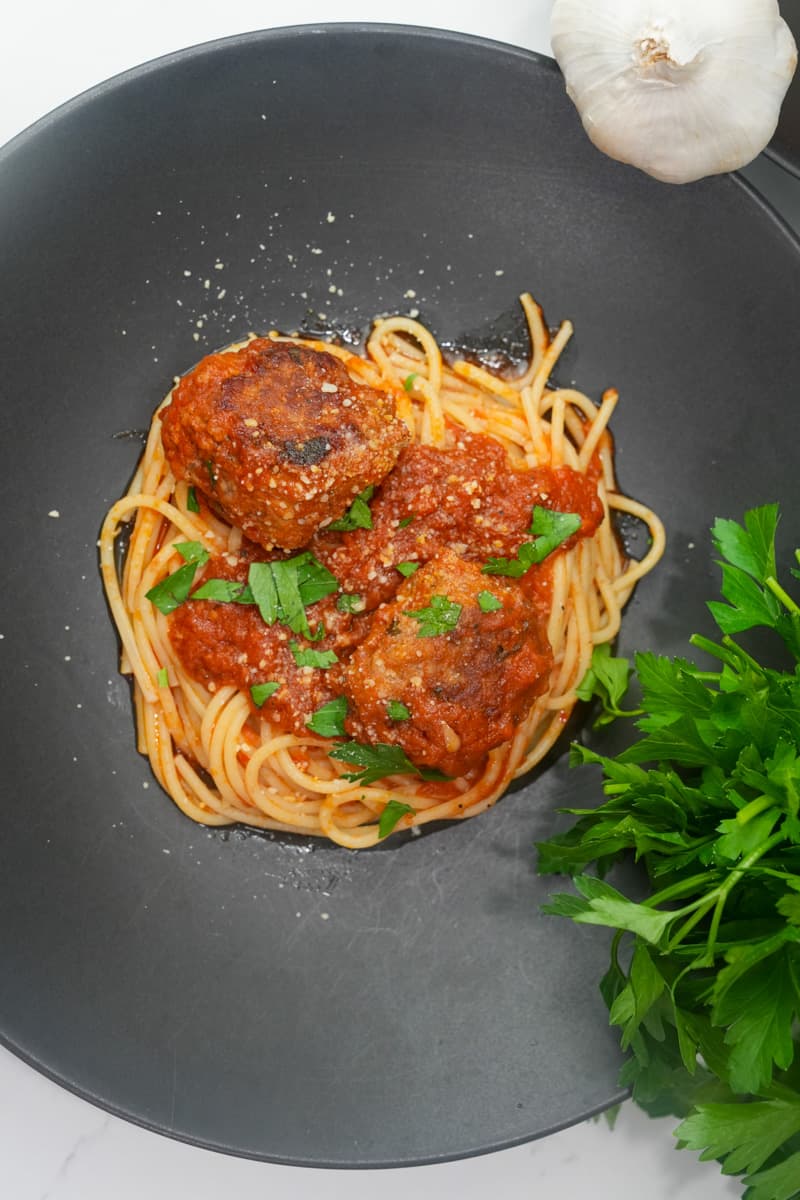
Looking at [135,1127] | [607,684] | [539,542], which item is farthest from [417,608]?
[135,1127]

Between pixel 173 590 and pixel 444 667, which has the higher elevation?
pixel 173 590

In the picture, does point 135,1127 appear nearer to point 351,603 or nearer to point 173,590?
point 173,590

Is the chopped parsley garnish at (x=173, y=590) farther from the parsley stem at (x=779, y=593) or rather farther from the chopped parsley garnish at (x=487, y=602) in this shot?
the parsley stem at (x=779, y=593)

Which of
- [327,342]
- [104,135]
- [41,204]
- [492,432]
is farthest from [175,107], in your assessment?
[492,432]

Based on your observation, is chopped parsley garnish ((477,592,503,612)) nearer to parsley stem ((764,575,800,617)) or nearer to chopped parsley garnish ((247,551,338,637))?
chopped parsley garnish ((247,551,338,637))

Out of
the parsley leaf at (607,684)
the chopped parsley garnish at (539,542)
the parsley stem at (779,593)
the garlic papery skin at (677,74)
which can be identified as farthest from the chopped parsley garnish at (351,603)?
the garlic papery skin at (677,74)
